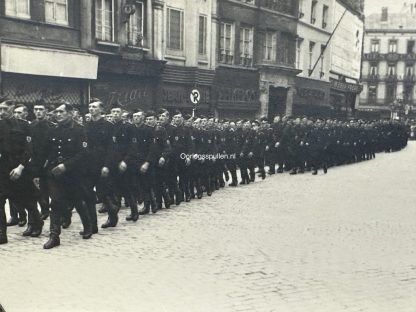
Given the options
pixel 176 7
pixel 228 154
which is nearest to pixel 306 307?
pixel 228 154

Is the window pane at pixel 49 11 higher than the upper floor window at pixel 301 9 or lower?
lower

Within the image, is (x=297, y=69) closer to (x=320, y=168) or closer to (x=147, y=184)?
(x=320, y=168)

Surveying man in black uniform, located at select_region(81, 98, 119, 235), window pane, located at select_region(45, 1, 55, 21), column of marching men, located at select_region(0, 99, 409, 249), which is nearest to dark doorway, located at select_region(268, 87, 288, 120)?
column of marching men, located at select_region(0, 99, 409, 249)

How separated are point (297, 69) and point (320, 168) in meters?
12.3

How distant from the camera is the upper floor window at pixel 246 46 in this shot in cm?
2680

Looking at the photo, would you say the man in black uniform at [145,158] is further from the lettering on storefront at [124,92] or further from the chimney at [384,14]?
the chimney at [384,14]

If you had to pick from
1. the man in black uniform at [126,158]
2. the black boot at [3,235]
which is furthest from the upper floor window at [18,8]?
the black boot at [3,235]

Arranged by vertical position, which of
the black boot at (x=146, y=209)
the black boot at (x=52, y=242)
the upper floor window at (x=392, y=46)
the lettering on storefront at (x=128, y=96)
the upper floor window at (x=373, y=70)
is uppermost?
the upper floor window at (x=392, y=46)

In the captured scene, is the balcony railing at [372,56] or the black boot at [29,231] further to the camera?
the balcony railing at [372,56]

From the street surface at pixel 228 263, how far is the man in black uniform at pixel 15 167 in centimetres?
44

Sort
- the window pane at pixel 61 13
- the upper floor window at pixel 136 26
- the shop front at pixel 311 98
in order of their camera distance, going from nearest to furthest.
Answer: the window pane at pixel 61 13
the upper floor window at pixel 136 26
the shop front at pixel 311 98

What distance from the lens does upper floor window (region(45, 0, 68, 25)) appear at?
647 inches

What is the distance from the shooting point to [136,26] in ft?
65.5

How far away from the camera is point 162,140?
10.3 metres
